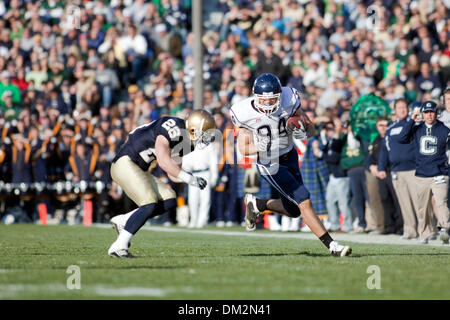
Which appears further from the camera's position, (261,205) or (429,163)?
(429,163)

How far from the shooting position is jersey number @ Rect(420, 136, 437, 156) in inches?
438

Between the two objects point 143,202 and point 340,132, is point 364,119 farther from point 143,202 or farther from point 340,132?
point 143,202

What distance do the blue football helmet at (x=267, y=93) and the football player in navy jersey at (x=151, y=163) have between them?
509 millimetres

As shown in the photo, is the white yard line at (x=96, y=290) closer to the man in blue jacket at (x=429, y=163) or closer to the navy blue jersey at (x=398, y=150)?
the man in blue jacket at (x=429, y=163)

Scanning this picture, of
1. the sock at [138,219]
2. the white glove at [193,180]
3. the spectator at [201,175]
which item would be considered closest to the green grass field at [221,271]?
the sock at [138,219]

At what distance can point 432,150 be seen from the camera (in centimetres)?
1112

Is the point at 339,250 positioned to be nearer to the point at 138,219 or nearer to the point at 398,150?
the point at 138,219

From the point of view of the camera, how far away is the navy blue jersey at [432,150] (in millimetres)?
11070

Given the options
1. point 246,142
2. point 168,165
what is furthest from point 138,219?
point 246,142

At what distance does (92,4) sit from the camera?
20.9m

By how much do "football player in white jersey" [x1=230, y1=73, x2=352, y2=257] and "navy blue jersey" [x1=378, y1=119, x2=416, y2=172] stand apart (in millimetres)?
3392

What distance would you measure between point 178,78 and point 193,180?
433 inches

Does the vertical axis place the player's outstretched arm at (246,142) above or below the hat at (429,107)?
below

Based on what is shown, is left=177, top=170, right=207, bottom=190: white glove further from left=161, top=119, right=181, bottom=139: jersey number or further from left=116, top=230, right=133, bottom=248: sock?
left=116, top=230, right=133, bottom=248: sock
